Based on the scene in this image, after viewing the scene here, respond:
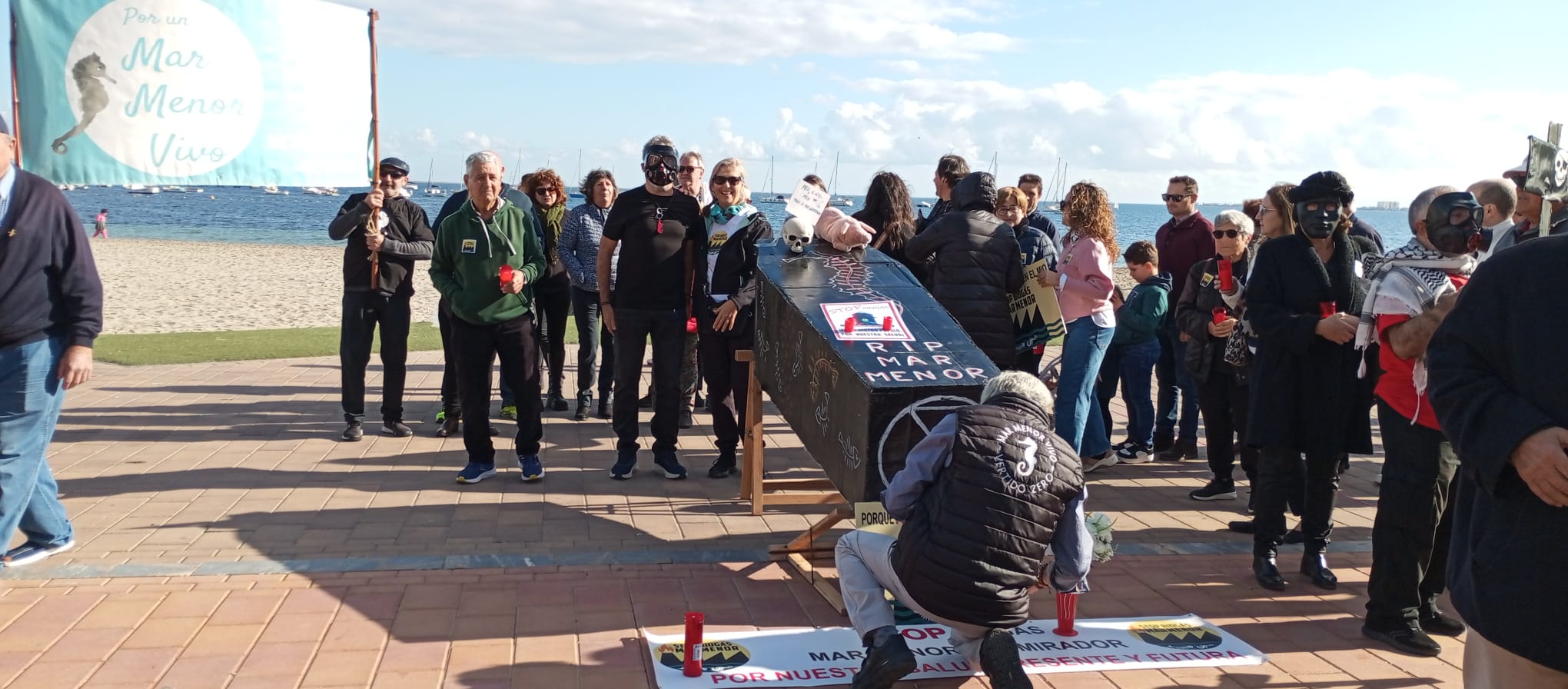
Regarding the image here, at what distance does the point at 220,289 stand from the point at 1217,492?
21.7 meters

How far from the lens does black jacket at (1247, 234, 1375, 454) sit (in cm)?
512

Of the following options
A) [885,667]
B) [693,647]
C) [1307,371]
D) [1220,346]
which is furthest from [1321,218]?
[693,647]

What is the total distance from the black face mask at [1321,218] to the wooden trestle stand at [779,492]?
2392mm

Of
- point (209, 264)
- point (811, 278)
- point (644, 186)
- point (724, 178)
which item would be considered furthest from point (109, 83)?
point (209, 264)

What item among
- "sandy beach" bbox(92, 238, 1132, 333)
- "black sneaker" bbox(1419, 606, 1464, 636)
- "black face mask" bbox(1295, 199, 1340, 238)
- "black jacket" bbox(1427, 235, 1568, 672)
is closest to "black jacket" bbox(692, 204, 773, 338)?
"black face mask" bbox(1295, 199, 1340, 238)

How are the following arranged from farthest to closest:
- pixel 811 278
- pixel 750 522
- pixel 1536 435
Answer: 1. pixel 750 522
2. pixel 811 278
3. pixel 1536 435

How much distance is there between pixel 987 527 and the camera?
11.8 feet

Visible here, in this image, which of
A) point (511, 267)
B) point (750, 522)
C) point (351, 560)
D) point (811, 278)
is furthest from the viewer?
point (511, 267)

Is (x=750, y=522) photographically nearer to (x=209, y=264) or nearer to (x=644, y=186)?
(x=644, y=186)

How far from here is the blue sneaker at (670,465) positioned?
7.15 m

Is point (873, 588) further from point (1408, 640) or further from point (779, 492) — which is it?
point (779, 492)

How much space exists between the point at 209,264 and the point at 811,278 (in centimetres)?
3006

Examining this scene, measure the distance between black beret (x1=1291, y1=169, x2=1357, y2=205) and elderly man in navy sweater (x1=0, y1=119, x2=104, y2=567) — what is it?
5.23 meters

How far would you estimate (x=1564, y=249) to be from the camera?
2348 mm
